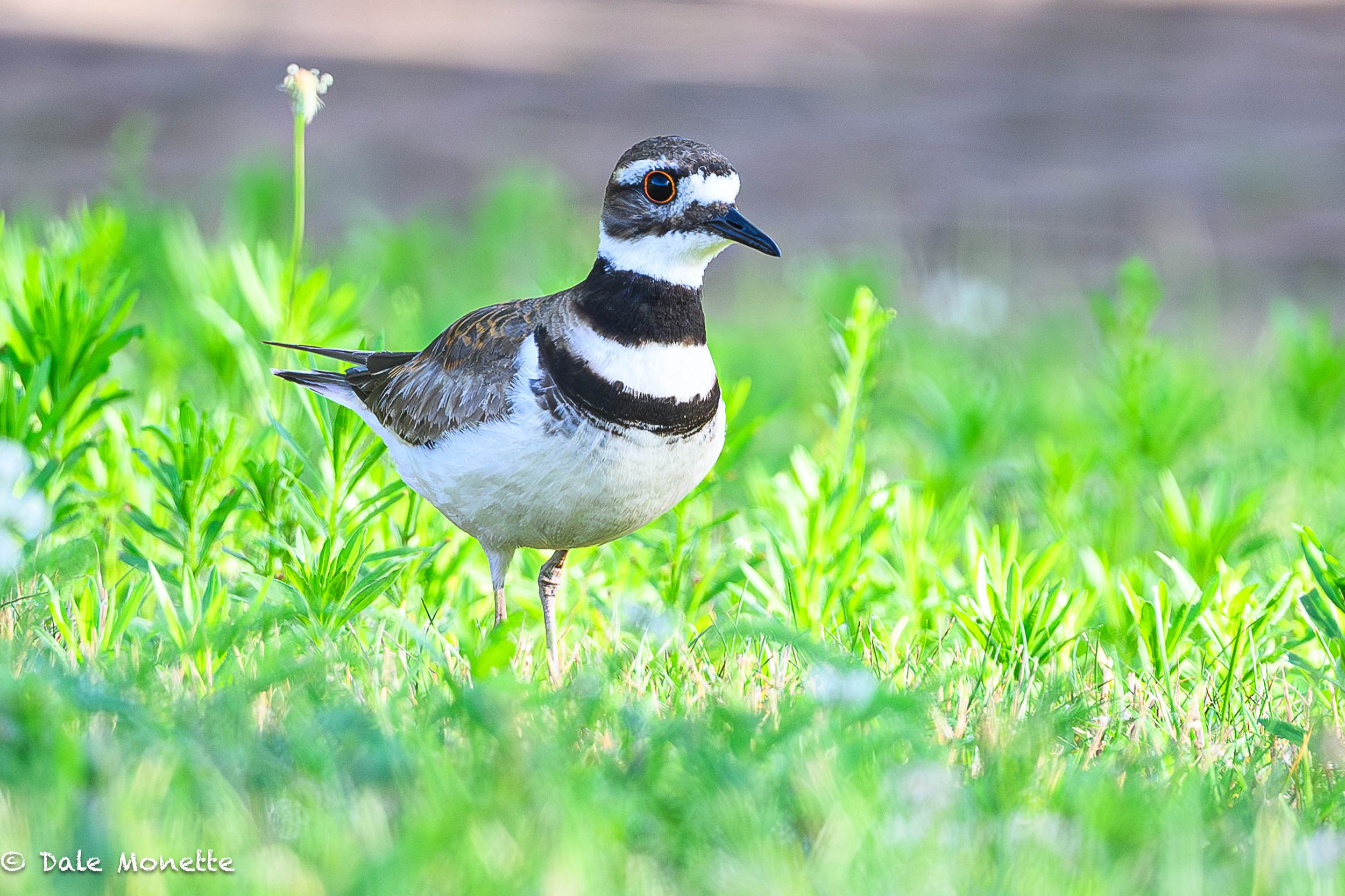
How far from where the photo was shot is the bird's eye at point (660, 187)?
333 centimetres

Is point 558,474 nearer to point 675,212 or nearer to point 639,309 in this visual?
point 639,309

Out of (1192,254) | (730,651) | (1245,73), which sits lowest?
(730,651)

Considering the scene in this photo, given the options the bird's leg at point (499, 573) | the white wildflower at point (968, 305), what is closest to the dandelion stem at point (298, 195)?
the bird's leg at point (499, 573)

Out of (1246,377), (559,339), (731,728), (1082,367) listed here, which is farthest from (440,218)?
(731,728)

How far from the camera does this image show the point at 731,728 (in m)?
2.85

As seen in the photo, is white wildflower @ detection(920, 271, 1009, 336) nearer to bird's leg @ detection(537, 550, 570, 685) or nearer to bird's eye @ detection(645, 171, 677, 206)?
bird's leg @ detection(537, 550, 570, 685)

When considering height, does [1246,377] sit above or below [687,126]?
below

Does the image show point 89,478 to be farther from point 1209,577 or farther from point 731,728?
point 1209,577

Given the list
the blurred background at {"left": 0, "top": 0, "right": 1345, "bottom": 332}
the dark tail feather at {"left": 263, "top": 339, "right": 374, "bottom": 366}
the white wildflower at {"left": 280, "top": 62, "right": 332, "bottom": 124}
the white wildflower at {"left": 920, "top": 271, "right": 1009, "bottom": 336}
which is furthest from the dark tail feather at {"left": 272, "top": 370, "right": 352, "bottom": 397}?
the white wildflower at {"left": 920, "top": 271, "right": 1009, "bottom": 336}

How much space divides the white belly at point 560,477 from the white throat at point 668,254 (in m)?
0.39

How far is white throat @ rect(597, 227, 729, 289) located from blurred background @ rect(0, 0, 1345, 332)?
13.6 ft

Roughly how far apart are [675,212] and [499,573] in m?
1.06

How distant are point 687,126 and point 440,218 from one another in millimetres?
2284

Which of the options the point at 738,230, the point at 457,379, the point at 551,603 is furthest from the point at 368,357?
Answer: the point at 738,230
